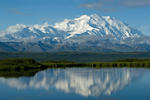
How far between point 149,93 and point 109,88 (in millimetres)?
9701

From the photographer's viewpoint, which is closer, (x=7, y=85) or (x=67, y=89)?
(x=67, y=89)

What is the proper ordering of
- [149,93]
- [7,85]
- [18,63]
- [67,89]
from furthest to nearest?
[18,63]
[7,85]
[67,89]
[149,93]

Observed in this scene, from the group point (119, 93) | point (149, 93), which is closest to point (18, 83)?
point (119, 93)

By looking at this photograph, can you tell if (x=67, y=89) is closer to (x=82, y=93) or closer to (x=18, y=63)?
(x=82, y=93)

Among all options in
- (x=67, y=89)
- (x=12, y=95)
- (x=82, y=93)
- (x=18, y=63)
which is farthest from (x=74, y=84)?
(x=18, y=63)

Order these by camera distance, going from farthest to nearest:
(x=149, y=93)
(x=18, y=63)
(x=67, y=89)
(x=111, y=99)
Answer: (x=18, y=63) → (x=67, y=89) → (x=149, y=93) → (x=111, y=99)

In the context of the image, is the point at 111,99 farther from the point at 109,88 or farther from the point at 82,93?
the point at 109,88

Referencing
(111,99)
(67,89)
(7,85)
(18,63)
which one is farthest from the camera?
(18,63)

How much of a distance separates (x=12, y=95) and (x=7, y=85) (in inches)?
498

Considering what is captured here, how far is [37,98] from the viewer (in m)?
47.8

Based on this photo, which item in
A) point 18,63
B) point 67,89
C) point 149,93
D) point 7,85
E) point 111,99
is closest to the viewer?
point 111,99

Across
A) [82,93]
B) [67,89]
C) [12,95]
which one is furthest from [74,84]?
[12,95]

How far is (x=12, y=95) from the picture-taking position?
50.9 metres

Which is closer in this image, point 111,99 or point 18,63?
point 111,99
